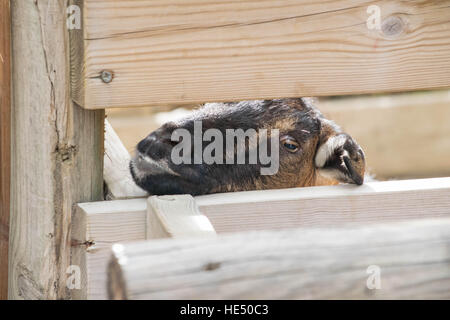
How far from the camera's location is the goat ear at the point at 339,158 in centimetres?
307

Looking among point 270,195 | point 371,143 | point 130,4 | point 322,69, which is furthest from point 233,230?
point 371,143

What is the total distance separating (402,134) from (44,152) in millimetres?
7150

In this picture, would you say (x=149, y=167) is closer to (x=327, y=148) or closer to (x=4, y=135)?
(x=4, y=135)

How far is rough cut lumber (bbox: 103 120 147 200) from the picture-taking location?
8.92 ft

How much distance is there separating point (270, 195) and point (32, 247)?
0.92 meters

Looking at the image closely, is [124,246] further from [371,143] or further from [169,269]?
[371,143]

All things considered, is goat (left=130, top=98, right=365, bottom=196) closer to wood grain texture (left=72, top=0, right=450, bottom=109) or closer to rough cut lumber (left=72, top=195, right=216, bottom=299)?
rough cut lumber (left=72, top=195, right=216, bottom=299)

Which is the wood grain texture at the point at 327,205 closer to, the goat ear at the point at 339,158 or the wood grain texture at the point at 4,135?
the goat ear at the point at 339,158

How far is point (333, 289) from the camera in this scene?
1455 millimetres

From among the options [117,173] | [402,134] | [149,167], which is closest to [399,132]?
[402,134]

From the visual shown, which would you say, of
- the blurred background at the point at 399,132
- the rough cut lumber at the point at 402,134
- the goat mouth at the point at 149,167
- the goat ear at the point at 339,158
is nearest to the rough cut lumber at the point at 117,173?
the goat mouth at the point at 149,167

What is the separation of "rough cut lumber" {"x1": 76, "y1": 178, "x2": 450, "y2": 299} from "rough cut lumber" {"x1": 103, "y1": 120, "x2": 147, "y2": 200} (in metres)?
0.27

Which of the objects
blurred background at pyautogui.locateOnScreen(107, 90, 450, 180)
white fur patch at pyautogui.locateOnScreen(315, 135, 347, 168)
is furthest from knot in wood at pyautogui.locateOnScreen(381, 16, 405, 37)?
blurred background at pyautogui.locateOnScreen(107, 90, 450, 180)
